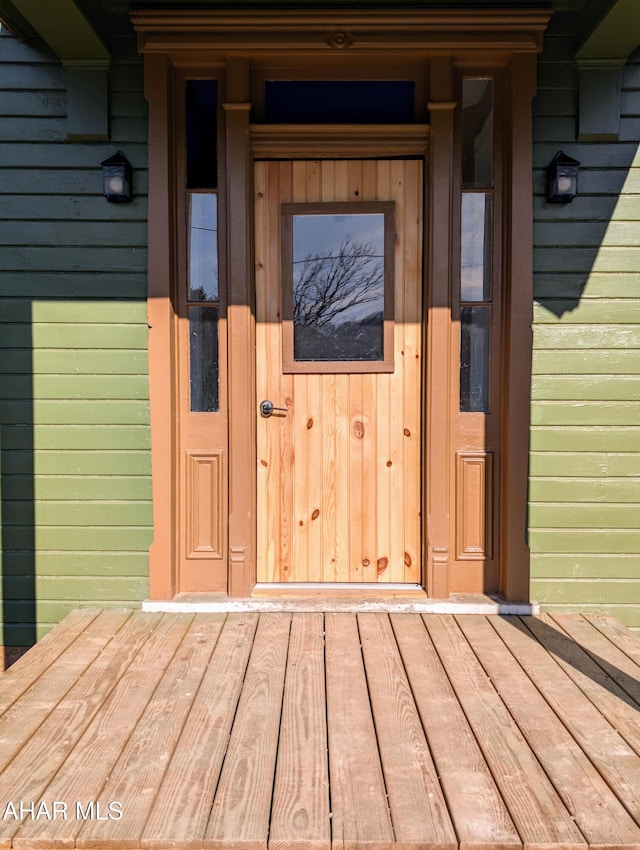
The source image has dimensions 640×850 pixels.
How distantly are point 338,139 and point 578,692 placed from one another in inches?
96.0

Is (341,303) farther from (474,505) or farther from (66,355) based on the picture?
(66,355)

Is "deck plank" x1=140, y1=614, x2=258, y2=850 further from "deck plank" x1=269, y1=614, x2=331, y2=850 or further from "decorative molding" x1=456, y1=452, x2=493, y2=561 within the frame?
"decorative molding" x1=456, y1=452, x2=493, y2=561

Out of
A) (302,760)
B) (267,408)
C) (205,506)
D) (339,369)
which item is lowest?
(302,760)

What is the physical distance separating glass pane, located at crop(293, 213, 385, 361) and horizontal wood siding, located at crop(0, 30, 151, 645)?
0.72m

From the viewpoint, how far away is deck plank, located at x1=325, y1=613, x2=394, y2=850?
1450mm

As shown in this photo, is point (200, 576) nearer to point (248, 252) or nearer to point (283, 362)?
point (283, 362)

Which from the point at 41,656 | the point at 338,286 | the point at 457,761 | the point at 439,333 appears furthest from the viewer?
the point at 338,286

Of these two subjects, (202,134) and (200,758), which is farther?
(202,134)

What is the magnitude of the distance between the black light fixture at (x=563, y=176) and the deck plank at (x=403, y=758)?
2.04 meters

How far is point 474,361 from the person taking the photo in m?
2.91

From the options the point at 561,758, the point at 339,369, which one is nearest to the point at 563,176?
the point at 339,369

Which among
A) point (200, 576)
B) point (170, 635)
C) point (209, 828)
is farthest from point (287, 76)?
point (209, 828)

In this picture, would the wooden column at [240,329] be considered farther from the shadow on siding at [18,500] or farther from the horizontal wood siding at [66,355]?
the shadow on siding at [18,500]

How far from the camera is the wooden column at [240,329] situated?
9.14ft
